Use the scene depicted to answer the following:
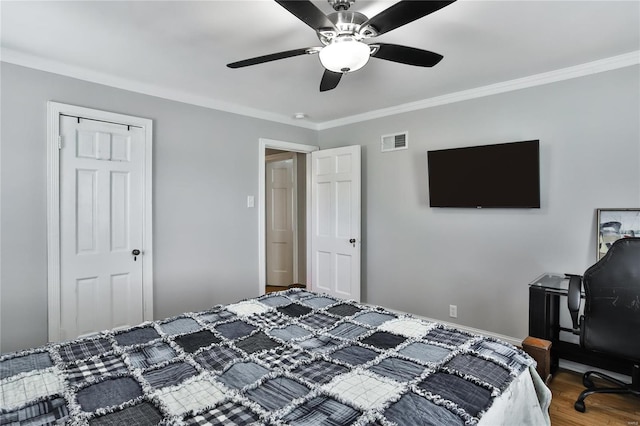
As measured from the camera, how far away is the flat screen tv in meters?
2.95

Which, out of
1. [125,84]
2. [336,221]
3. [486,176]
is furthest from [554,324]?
[125,84]

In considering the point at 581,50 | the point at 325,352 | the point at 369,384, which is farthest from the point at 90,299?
the point at 581,50

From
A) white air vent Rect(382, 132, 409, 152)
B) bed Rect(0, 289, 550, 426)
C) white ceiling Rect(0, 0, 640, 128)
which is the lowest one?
bed Rect(0, 289, 550, 426)

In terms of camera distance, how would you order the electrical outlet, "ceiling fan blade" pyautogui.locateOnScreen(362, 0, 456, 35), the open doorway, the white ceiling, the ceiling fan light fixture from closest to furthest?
"ceiling fan blade" pyautogui.locateOnScreen(362, 0, 456, 35) < the ceiling fan light fixture < the white ceiling < the electrical outlet < the open doorway

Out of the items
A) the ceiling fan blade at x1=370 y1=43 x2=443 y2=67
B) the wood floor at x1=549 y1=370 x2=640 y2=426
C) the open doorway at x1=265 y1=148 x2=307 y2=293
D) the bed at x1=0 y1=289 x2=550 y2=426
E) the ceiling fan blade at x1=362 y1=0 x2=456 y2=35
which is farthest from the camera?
the open doorway at x1=265 y1=148 x2=307 y2=293

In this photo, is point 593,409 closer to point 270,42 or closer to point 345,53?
point 345,53

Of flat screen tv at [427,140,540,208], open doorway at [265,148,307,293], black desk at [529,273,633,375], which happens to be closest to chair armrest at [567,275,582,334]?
black desk at [529,273,633,375]

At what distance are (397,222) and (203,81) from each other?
2.45m

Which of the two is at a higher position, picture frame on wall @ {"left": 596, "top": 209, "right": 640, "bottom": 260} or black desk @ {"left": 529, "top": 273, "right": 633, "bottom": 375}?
picture frame on wall @ {"left": 596, "top": 209, "right": 640, "bottom": 260}

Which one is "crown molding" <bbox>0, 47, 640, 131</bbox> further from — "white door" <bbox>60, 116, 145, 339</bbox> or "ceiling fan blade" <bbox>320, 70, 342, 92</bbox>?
"ceiling fan blade" <bbox>320, 70, 342, 92</bbox>

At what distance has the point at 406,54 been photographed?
6.40 feet

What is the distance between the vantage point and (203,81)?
3.13 metres

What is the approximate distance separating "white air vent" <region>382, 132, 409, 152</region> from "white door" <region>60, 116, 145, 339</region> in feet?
8.26

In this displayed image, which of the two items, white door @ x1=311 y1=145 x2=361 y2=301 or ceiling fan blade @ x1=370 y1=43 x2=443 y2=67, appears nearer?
ceiling fan blade @ x1=370 y1=43 x2=443 y2=67
